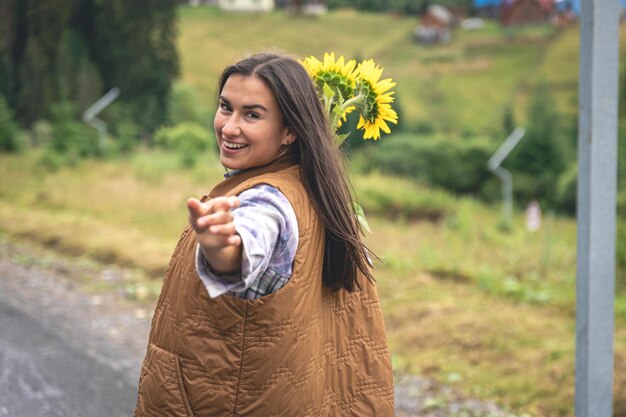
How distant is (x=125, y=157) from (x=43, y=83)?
1498 millimetres

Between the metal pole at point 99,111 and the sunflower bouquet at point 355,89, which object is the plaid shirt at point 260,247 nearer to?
the sunflower bouquet at point 355,89

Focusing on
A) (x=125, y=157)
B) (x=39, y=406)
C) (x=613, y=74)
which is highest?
(x=613, y=74)

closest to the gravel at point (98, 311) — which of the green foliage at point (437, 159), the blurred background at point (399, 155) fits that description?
the blurred background at point (399, 155)

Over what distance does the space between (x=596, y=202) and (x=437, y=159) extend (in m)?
12.3

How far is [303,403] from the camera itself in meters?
1.90

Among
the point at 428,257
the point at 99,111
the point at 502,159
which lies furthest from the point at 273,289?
the point at 502,159

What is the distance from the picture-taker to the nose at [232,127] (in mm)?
1903

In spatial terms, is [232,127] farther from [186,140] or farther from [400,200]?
[400,200]

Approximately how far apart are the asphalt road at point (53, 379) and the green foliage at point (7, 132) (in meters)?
5.99

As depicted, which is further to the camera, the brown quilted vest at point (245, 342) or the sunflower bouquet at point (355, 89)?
the sunflower bouquet at point (355, 89)

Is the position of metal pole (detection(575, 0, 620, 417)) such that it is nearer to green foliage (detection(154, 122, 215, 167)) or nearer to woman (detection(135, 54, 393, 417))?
woman (detection(135, 54, 393, 417))

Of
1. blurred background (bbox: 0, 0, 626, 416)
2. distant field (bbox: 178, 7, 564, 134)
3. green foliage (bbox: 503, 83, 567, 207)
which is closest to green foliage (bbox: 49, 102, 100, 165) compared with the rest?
blurred background (bbox: 0, 0, 626, 416)

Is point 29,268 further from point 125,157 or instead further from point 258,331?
point 258,331

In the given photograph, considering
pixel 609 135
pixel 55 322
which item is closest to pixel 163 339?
pixel 609 135
